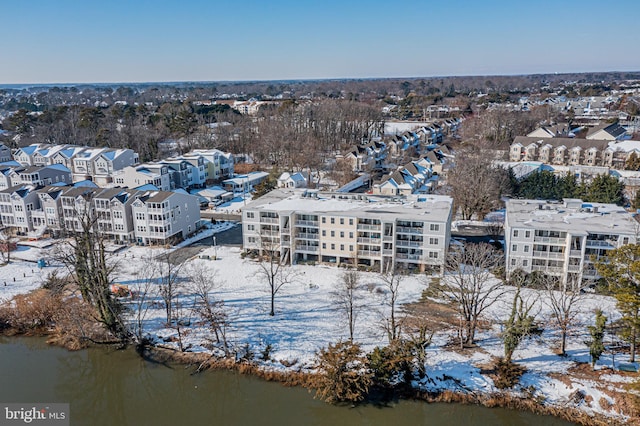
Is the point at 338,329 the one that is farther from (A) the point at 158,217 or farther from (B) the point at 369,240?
(A) the point at 158,217

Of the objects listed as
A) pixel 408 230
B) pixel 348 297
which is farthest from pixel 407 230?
pixel 348 297

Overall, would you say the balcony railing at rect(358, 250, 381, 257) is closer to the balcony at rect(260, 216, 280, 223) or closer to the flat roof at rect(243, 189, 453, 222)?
the flat roof at rect(243, 189, 453, 222)

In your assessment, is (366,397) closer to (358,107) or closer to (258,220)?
(258,220)

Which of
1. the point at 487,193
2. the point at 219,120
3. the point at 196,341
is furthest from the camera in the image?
the point at 219,120

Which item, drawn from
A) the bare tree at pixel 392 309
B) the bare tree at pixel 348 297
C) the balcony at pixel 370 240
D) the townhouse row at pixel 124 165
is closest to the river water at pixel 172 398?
the bare tree at pixel 392 309

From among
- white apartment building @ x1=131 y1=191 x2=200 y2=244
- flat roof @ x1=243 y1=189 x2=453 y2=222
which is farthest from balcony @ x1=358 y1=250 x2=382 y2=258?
white apartment building @ x1=131 y1=191 x2=200 y2=244

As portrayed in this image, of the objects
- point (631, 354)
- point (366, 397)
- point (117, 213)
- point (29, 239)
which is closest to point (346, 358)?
point (366, 397)
